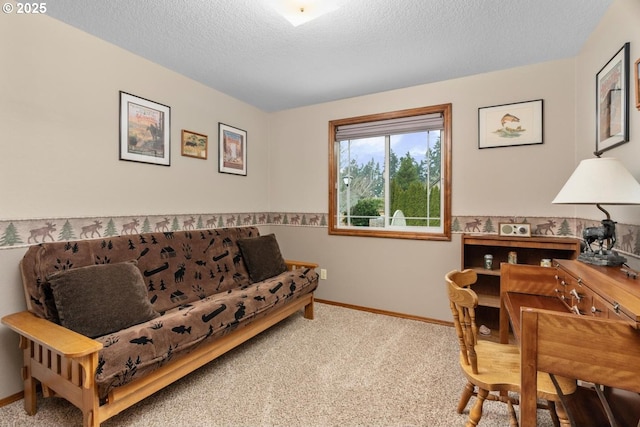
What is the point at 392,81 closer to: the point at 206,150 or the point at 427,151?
the point at 427,151

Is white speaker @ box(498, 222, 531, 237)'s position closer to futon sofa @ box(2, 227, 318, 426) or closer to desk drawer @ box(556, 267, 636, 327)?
desk drawer @ box(556, 267, 636, 327)

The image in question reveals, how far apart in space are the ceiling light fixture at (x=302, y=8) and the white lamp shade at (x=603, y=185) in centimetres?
162

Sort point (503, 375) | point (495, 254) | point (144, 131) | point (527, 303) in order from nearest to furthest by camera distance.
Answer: point (503, 375) → point (527, 303) → point (144, 131) → point (495, 254)

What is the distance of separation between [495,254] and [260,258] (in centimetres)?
221

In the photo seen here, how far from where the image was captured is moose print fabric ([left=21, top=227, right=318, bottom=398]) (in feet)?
5.02

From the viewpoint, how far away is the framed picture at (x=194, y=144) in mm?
2855

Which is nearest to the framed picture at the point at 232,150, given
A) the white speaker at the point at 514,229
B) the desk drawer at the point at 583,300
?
the white speaker at the point at 514,229

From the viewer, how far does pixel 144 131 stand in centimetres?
249

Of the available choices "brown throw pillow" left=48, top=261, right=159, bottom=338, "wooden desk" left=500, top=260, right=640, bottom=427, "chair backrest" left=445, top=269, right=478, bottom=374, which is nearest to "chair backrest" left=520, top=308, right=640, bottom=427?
"wooden desk" left=500, top=260, right=640, bottom=427

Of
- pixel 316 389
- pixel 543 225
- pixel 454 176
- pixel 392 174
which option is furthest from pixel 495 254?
pixel 316 389

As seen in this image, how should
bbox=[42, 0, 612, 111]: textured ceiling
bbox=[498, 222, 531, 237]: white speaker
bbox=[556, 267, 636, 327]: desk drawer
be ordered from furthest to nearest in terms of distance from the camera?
bbox=[498, 222, 531, 237]: white speaker, bbox=[42, 0, 612, 111]: textured ceiling, bbox=[556, 267, 636, 327]: desk drawer

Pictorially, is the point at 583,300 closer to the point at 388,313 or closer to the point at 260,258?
the point at 388,313

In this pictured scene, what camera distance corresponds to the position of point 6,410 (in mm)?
1718

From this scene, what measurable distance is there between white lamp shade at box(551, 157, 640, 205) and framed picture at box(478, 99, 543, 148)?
1392 millimetres
